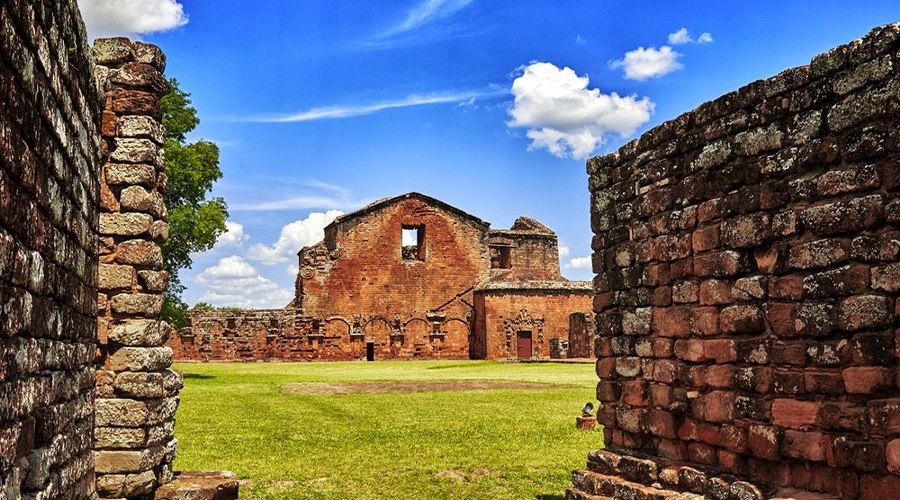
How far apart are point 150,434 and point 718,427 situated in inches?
202

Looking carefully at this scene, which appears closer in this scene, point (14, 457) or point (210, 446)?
point (14, 457)

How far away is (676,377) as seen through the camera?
24.0 feet

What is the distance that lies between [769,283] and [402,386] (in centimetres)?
1674

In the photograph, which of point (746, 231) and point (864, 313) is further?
point (746, 231)

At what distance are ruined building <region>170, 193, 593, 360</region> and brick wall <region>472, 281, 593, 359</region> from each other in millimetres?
50

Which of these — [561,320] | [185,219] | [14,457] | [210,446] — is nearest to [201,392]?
[185,219]

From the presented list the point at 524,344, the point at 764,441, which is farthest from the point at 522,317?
the point at 764,441

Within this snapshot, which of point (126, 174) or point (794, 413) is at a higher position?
point (126, 174)

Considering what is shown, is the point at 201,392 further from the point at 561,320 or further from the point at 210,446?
the point at 561,320

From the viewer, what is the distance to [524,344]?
41.7 meters

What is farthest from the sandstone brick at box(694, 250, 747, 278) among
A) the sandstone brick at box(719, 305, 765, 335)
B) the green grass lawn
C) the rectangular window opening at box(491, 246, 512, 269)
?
the rectangular window opening at box(491, 246, 512, 269)

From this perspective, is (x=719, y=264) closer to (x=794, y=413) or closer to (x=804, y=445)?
(x=794, y=413)

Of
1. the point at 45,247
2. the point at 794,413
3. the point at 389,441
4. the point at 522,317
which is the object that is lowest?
the point at 389,441

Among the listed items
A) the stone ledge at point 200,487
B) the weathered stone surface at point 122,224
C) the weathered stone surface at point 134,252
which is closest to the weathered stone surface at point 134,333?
the weathered stone surface at point 134,252
